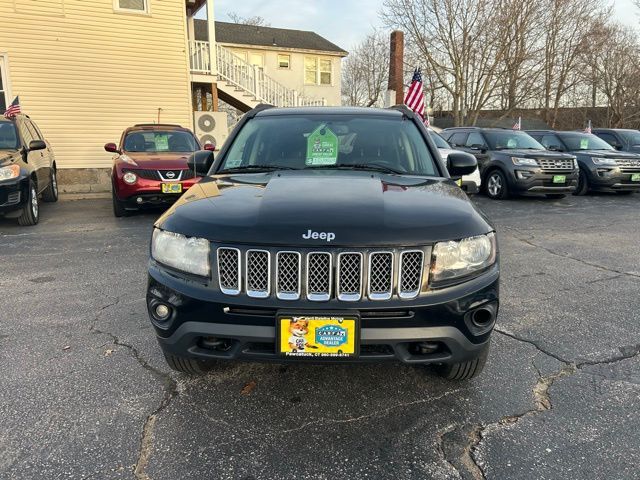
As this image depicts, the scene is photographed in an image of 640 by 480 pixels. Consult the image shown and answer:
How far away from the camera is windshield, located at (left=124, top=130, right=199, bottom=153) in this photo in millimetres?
9133

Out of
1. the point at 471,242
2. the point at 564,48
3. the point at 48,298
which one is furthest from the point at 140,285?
the point at 564,48

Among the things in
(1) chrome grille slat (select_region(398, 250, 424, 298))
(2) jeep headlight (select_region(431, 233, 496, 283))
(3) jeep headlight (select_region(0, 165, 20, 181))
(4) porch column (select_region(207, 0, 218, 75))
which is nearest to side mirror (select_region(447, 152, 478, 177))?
(2) jeep headlight (select_region(431, 233, 496, 283))

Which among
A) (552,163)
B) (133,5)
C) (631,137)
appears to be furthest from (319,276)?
(631,137)

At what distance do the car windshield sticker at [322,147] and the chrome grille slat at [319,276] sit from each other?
51.7 inches

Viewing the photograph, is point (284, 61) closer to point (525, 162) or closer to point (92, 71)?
point (92, 71)

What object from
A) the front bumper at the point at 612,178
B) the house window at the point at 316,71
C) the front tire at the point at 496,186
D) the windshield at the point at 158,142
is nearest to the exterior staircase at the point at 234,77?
the windshield at the point at 158,142

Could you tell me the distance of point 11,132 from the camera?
7816 millimetres

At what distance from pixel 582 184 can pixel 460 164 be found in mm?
10044

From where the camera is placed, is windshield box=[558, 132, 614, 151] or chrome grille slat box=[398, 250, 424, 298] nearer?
chrome grille slat box=[398, 250, 424, 298]

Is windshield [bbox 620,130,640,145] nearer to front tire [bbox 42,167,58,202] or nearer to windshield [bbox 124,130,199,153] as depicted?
windshield [bbox 124,130,199,153]

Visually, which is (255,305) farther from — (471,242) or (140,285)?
(140,285)

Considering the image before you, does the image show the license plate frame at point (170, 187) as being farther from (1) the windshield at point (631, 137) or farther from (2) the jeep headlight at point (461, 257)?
(1) the windshield at point (631, 137)

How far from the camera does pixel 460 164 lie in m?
3.64

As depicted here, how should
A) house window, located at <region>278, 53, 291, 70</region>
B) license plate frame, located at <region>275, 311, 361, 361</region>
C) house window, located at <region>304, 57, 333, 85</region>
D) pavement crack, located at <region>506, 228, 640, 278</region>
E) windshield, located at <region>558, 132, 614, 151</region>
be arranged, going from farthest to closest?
house window, located at <region>304, 57, 333, 85</region> → house window, located at <region>278, 53, 291, 70</region> → windshield, located at <region>558, 132, 614, 151</region> → pavement crack, located at <region>506, 228, 640, 278</region> → license plate frame, located at <region>275, 311, 361, 361</region>
